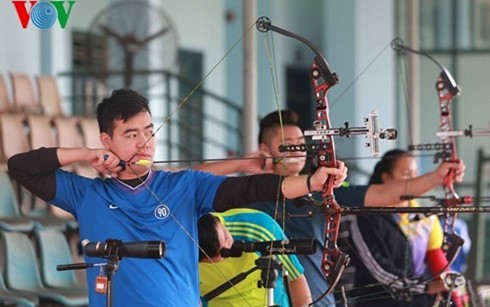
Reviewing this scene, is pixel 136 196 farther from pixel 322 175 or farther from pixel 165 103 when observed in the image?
pixel 165 103

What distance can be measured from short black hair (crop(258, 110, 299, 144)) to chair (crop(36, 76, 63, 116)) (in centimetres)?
433

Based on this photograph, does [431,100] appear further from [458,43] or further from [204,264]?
[204,264]

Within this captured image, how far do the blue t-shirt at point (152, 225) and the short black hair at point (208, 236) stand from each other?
1.13ft

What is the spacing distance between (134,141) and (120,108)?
12 centimetres

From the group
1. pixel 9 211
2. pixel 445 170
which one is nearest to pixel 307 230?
pixel 445 170

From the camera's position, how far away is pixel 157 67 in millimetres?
11352

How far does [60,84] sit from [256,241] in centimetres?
690

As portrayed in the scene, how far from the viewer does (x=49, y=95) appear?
31.5 feet

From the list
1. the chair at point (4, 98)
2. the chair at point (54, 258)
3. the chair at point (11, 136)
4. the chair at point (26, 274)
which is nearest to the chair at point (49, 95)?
the chair at point (4, 98)

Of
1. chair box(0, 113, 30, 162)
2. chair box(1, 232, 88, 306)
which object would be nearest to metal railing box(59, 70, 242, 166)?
chair box(0, 113, 30, 162)

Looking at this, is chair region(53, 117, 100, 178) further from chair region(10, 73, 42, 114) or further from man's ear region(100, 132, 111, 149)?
man's ear region(100, 132, 111, 149)

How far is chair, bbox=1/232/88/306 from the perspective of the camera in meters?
6.42

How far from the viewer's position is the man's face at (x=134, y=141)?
3807 millimetres

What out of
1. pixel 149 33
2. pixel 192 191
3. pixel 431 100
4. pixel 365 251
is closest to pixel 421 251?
pixel 365 251
